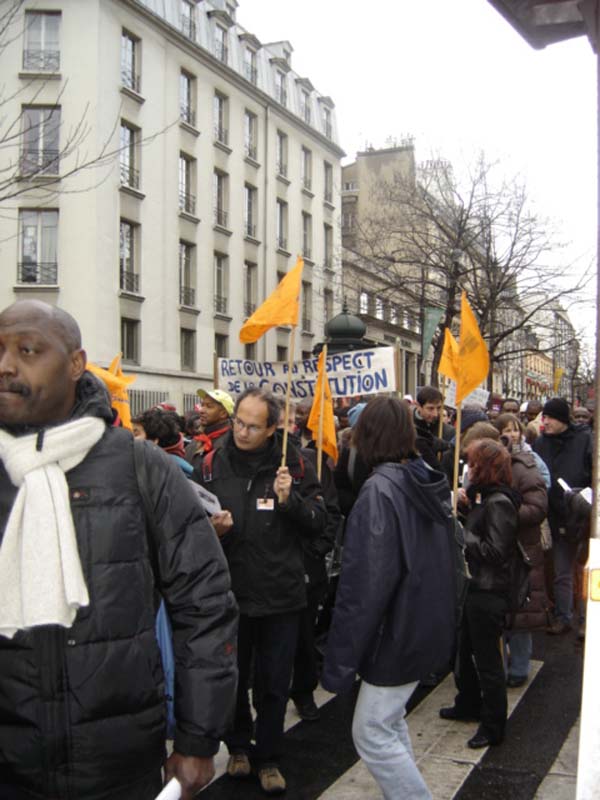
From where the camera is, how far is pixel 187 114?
1218 inches

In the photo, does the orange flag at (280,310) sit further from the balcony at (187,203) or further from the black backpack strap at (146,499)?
the balcony at (187,203)

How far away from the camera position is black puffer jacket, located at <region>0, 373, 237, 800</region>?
2.16 m

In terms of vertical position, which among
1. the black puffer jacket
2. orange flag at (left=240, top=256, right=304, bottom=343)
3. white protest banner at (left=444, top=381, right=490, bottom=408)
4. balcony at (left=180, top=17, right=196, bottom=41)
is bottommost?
the black puffer jacket

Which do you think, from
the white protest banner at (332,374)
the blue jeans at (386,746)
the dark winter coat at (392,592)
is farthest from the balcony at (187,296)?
the blue jeans at (386,746)

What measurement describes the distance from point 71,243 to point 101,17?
6737 mm

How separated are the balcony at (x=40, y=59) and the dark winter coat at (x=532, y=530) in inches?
938

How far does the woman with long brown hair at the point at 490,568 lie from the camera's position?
511 cm

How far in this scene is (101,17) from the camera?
86.7ft

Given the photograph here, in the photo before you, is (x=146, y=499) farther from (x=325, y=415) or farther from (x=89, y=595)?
(x=325, y=415)

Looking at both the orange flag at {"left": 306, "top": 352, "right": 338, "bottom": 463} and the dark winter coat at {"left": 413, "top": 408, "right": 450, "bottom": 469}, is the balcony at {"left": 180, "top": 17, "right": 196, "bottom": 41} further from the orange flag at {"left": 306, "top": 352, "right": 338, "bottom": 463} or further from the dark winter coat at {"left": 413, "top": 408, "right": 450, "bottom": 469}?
the orange flag at {"left": 306, "top": 352, "right": 338, "bottom": 463}

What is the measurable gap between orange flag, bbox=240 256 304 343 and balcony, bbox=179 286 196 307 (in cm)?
2499

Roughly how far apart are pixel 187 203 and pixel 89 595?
97.2 feet

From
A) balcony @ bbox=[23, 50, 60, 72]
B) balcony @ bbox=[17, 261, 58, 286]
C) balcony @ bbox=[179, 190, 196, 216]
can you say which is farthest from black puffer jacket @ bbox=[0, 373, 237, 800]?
balcony @ bbox=[179, 190, 196, 216]

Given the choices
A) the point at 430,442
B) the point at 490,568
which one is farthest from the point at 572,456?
the point at 490,568
